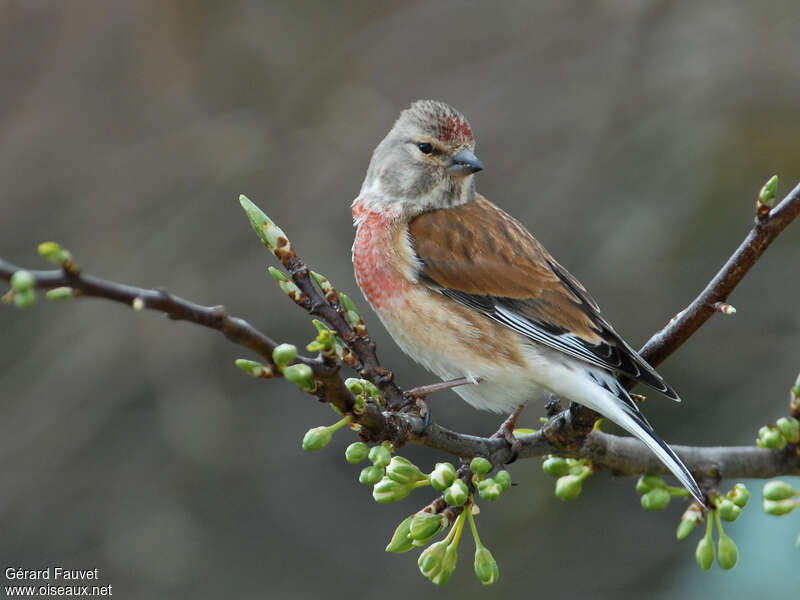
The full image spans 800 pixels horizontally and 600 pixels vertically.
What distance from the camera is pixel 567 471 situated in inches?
117

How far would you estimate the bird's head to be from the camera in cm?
418

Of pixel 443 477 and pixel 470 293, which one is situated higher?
pixel 470 293

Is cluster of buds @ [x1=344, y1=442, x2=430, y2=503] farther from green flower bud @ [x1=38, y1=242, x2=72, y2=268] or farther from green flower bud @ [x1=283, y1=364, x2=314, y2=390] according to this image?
green flower bud @ [x1=38, y1=242, x2=72, y2=268]

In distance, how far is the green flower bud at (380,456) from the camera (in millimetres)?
2332

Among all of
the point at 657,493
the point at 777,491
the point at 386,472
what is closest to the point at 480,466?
the point at 386,472

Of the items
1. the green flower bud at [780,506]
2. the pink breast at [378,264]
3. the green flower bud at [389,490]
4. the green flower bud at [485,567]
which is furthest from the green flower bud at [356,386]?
the pink breast at [378,264]

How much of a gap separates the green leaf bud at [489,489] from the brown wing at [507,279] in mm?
1016

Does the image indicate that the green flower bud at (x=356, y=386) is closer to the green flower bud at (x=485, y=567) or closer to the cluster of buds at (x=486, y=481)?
the cluster of buds at (x=486, y=481)

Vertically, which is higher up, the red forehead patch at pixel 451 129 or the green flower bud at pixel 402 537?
the red forehead patch at pixel 451 129

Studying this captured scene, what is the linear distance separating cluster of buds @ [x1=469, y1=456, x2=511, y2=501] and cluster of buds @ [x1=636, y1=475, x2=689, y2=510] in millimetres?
495

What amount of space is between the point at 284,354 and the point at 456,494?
2.45ft

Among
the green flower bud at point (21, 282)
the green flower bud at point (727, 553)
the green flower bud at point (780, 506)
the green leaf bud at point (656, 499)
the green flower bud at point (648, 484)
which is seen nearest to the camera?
the green flower bud at point (21, 282)

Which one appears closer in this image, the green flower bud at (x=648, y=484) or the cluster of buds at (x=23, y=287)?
the cluster of buds at (x=23, y=287)

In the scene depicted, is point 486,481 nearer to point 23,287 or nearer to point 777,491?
point 777,491
